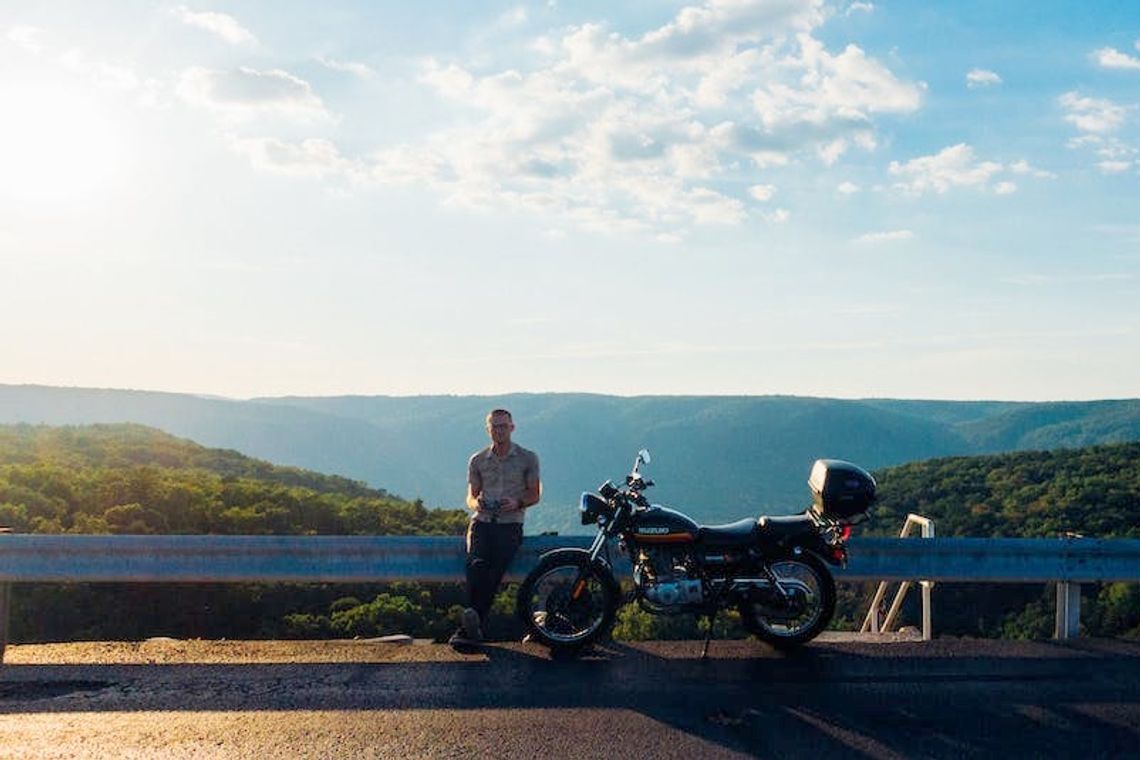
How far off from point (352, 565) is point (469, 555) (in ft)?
2.88

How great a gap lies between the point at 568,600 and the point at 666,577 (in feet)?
2.32

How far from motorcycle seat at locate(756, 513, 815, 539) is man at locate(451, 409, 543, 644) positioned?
5.38ft

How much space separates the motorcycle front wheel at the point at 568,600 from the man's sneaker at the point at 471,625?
36 cm

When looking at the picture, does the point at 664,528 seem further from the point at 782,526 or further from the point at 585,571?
the point at 782,526

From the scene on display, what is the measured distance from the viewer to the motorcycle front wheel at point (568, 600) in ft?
25.4

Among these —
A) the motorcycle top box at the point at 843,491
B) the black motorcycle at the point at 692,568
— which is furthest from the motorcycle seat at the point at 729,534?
the motorcycle top box at the point at 843,491

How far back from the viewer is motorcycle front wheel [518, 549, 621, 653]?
774 cm

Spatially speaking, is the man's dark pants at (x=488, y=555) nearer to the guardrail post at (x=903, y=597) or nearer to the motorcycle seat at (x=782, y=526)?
the motorcycle seat at (x=782, y=526)

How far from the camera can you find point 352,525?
2970 cm

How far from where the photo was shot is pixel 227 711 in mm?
6215

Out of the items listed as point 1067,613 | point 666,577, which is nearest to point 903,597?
point 1067,613

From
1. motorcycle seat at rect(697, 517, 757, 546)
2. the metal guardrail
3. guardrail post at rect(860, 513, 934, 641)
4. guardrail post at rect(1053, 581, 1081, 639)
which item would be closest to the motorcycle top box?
motorcycle seat at rect(697, 517, 757, 546)

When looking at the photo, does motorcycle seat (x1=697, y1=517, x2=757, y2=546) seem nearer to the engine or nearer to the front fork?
the engine

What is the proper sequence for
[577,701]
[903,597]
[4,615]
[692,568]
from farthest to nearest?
[903,597]
[692,568]
[4,615]
[577,701]
